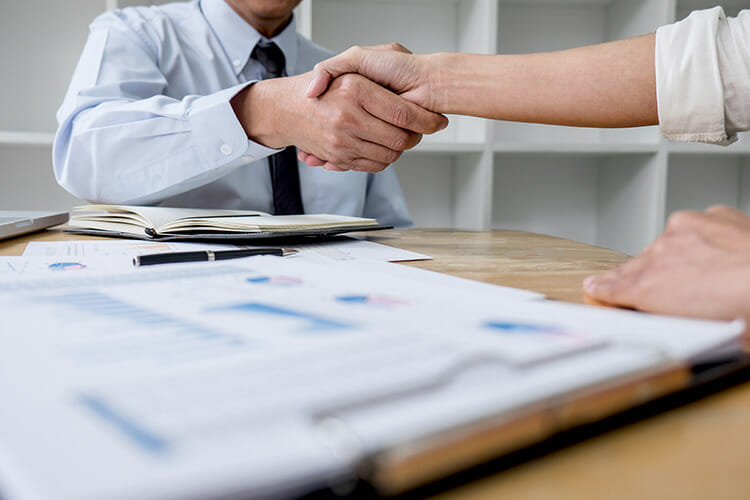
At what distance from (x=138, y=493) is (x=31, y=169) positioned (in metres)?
2.08

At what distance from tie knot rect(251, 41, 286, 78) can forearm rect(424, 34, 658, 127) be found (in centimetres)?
59

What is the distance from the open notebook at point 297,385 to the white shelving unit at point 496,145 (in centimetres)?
145

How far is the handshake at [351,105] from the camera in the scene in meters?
0.85

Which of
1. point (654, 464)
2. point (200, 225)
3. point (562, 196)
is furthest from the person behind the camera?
point (562, 196)

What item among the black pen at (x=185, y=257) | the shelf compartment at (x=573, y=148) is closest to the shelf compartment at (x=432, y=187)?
the shelf compartment at (x=573, y=148)

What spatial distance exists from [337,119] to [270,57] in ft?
1.96

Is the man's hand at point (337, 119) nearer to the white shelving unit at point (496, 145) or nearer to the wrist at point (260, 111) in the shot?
the wrist at point (260, 111)

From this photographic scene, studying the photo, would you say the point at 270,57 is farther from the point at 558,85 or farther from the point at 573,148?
the point at 573,148

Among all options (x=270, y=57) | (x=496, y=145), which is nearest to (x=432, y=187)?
(x=496, y=145)

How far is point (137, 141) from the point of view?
0.95 m

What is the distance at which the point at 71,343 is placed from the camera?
0.24m

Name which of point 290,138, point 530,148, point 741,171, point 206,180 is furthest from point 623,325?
point 741,171

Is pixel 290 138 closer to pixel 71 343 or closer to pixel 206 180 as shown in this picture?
pixel 206 180

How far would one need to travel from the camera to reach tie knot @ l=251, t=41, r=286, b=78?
4.38 ft
